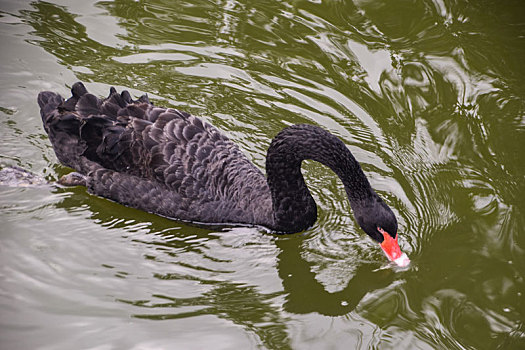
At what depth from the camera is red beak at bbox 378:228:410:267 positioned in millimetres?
5012

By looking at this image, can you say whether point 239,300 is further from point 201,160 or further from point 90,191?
point 90,191

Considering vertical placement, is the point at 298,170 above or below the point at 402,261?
above

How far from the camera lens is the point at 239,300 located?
16.3 feet

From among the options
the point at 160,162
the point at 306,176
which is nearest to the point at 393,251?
the point at 306,176

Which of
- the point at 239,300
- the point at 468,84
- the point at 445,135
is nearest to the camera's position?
the point at 239,300

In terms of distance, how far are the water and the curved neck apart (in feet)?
0.73

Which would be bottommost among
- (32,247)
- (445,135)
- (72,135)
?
(32,247)

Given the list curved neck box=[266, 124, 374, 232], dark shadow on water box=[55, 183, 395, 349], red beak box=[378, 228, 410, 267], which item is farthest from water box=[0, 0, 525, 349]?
curved neck box=[266, 124, 374, 232]

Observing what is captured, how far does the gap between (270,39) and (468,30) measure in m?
2.35

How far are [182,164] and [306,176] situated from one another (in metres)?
1.24

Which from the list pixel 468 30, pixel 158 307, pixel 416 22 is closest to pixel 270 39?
pixel 416 22

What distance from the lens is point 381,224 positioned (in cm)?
493

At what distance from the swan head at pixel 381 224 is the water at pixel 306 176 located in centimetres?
17

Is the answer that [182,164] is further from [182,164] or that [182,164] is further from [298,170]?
[298,170]
